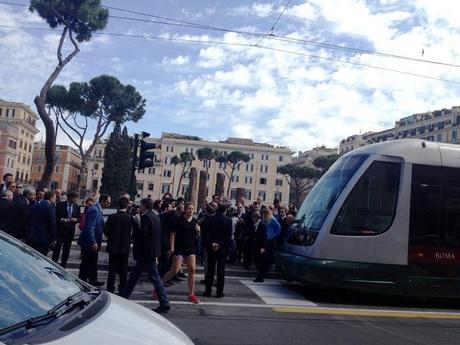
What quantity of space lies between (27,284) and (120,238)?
18.7 feet

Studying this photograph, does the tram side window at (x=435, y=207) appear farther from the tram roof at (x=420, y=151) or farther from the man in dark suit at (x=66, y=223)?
the man in dark suit at (x=66, y=223)

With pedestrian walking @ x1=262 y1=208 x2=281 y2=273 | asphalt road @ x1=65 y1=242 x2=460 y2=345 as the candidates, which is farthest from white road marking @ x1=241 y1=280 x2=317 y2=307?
pedestrian walking @ x1=262 y1=208 x2=281 y2=273

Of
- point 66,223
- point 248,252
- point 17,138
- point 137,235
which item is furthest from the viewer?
point 17,138

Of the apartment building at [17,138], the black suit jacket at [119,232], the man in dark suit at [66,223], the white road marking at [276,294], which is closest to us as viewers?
the black suit jacket at [119,232]

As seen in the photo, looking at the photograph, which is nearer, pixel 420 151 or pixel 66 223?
pixel 420 151

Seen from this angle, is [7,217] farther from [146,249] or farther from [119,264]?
[146,249]

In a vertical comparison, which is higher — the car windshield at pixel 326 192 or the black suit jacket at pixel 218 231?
the car windshield at pixel 326 192

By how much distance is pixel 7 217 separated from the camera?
10.0 m

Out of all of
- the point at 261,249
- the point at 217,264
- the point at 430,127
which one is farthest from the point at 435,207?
the point at 430,127

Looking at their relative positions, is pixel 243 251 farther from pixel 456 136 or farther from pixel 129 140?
pixel 456 136

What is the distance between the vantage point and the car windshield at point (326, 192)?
9516 mm

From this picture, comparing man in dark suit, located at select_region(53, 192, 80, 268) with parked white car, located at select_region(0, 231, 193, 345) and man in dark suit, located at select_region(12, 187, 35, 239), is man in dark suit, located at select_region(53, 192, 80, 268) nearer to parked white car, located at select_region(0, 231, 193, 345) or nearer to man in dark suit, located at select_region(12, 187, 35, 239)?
man in dark suit, located at select_region(12, 187, 35, 239)

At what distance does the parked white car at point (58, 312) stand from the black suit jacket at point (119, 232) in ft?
16.7

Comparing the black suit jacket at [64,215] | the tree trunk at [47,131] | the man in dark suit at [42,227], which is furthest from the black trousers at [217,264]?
the tree trunk at [47,131]
